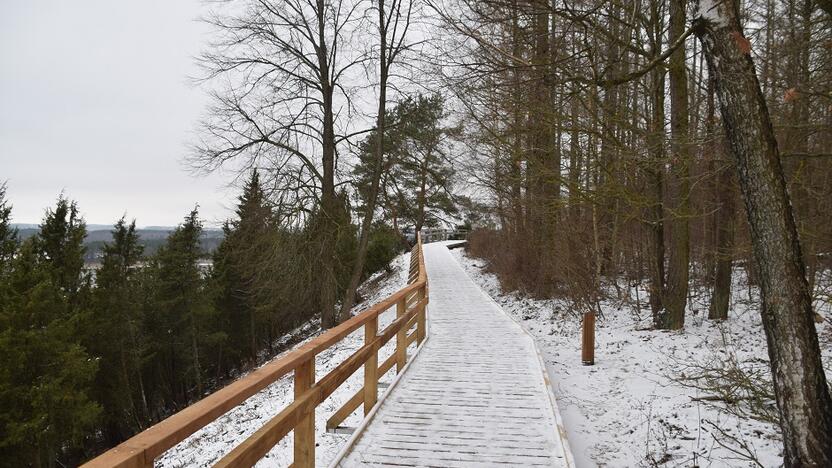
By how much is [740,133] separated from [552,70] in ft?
10.5

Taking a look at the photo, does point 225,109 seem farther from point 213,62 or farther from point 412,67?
point 412,67

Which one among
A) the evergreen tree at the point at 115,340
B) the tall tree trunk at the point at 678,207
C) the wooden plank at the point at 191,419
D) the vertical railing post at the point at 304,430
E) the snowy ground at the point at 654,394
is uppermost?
the tall tree trunk at the point at 678,207

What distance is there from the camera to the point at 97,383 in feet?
79.0

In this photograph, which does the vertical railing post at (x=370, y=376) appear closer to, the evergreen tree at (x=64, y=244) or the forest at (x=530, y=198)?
the forest at (x=530, y=198)

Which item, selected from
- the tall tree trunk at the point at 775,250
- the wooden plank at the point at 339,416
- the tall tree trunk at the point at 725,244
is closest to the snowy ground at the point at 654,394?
the tall tree trunk at the point at 725,244

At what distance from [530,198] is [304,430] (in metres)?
10.2

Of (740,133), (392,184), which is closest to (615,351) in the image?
(740,133)

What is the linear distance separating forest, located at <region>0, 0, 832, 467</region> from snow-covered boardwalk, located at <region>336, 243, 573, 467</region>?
2087 mm

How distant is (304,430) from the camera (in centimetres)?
328

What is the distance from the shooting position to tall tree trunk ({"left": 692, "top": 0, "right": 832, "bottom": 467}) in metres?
3.35

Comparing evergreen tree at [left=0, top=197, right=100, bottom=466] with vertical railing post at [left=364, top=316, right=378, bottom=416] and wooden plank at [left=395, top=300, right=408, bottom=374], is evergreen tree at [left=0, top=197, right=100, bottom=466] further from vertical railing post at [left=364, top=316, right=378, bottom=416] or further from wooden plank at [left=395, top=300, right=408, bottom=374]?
vertical railing post at [left=364, top=316, right=378, bottom=416]

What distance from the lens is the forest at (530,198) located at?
3615 millimetres

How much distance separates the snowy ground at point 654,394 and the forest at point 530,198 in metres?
0.45

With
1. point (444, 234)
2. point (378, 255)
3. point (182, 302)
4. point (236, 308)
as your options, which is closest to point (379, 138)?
point (378, 255)
